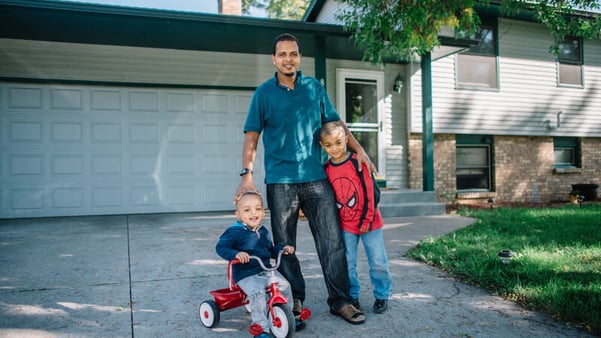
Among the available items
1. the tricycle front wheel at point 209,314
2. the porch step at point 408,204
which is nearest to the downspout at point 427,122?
the porch step at point 408,204

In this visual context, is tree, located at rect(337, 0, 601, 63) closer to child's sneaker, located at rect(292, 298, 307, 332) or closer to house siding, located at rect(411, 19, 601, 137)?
house siding, located at rect(411, 19, 601, 137)

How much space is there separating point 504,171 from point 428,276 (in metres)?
7.93

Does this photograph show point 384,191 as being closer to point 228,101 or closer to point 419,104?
point 419,104

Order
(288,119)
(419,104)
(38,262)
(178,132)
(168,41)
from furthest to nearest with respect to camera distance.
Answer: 1. (419,104)
2. (178,132)
3. (168,41)
4. (38,262)
5. (288,119)

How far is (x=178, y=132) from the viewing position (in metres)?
8.24

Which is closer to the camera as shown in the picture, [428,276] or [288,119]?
[288,119]

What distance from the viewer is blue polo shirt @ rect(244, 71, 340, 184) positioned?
2.71m

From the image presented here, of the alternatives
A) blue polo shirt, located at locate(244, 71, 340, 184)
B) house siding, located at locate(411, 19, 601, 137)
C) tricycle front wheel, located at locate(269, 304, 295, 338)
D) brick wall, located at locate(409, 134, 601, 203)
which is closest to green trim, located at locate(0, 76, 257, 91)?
house siding, located at locate(411, 19, 601, 137)

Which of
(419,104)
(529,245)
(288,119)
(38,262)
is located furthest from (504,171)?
(38,262)

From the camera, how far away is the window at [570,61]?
11.3 meters

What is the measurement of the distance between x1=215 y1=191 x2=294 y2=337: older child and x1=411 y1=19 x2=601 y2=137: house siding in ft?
24.5

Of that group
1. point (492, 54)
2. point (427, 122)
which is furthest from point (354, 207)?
point (492, 54)

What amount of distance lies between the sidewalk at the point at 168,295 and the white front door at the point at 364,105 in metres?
3.88

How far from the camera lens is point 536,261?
12.7 ft
